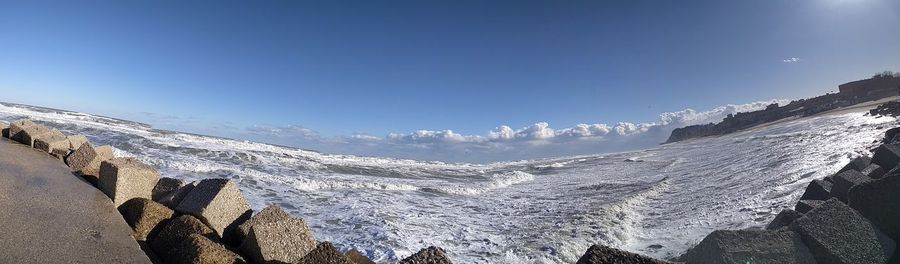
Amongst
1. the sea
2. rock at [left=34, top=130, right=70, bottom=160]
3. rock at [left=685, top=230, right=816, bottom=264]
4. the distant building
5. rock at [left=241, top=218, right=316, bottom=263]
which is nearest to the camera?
rock at [left=241, top=218, right=316, bottom=263]

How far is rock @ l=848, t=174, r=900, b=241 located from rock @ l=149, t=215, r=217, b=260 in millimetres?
6411

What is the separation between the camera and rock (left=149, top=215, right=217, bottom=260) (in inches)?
126

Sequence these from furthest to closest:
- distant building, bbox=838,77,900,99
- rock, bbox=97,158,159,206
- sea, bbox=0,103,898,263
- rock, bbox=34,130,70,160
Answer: distant building, bbox=838,77,900,99 → sea, bbox=0,103,898,263 → rock, bbox=34,130,70,160 → rock, bbox=97,158,159,206

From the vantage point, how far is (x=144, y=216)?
362cm

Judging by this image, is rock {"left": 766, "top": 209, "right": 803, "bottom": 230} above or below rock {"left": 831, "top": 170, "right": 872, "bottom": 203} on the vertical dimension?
below

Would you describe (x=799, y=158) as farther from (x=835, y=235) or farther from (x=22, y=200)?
(x=22, y=200)

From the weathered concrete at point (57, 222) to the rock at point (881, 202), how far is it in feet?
21.9

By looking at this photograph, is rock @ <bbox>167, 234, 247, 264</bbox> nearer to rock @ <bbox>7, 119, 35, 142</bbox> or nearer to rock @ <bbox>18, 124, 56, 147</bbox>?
rock @ <bbox>18, 124, 56, 147</bbox>

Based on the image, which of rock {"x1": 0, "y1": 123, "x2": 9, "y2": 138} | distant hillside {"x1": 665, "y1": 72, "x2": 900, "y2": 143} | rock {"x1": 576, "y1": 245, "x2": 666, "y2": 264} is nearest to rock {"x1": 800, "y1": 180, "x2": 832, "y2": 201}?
rock {"x1": 576, "y1": 245, "x2": 666, "y2": 264}

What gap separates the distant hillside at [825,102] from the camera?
135 ft

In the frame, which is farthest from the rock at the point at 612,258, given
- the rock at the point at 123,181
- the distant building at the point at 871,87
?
the distant building at the point at 871,87

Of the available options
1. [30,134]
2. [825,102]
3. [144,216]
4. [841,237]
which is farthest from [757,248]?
[825,102]

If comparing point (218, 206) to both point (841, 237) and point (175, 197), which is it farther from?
point (841, 237)

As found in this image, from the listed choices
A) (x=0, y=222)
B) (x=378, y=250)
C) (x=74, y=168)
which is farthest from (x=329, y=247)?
(x=74, y=168)
